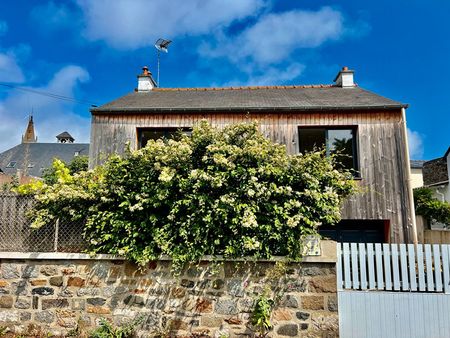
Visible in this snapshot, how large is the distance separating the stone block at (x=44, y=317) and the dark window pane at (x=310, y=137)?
704cm

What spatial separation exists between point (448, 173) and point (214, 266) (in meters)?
19.7

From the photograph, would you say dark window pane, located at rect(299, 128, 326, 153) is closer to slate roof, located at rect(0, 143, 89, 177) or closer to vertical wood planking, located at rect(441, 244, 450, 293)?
vertical wood planking, located at rect(441, 244, 450, 293)

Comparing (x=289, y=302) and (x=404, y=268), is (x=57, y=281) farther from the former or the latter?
(x=404, y=268)

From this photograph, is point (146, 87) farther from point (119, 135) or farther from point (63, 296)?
point (63, 296)

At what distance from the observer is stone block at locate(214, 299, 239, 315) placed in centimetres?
441

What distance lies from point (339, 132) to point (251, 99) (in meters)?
2.95

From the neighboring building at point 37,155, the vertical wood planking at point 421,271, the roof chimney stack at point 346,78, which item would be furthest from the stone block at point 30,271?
the neighboring building at point 37,155

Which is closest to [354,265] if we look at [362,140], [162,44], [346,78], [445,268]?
[445,268]

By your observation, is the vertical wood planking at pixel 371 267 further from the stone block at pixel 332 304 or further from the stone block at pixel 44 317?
the stone block at pixel 44 317

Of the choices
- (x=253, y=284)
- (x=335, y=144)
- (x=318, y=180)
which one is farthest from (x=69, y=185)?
(x=335, y=144)

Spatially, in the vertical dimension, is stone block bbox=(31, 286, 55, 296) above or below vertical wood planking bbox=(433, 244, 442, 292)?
below

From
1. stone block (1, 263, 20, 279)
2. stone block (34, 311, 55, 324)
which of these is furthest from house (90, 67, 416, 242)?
stone block (34, 311, 55, 324)

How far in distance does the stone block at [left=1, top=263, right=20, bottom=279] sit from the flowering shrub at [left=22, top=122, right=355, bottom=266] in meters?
0.93

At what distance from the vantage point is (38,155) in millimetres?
29219
